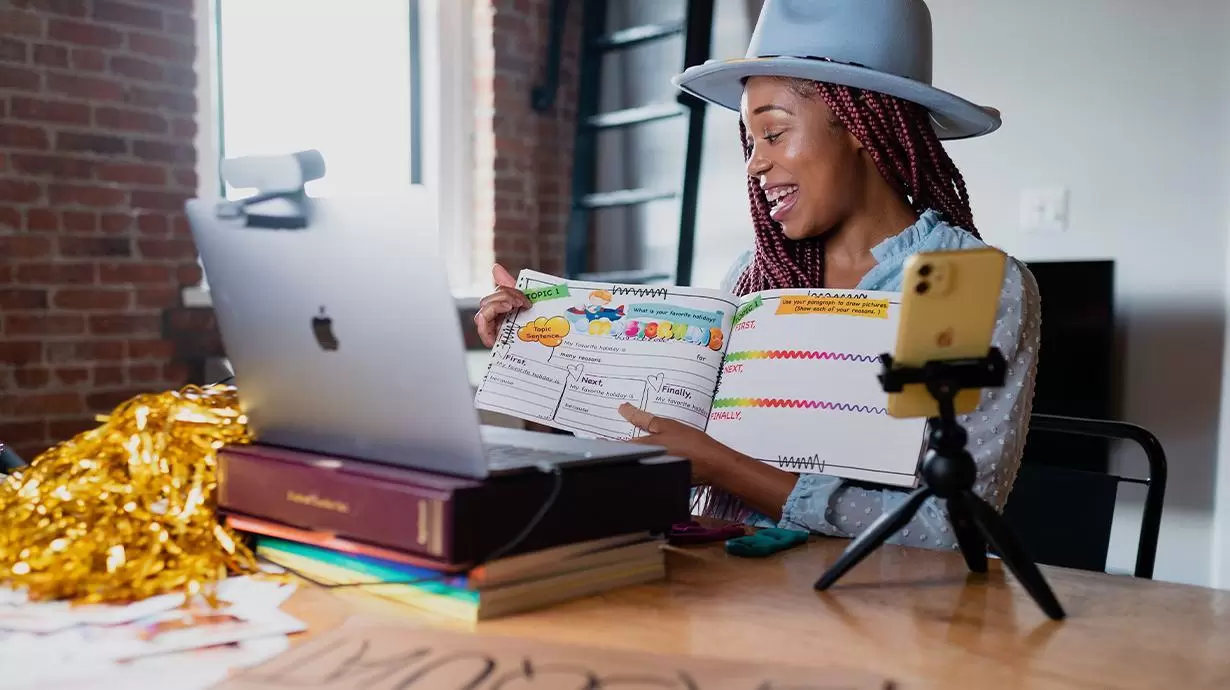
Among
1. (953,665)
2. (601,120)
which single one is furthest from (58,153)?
(953,665)

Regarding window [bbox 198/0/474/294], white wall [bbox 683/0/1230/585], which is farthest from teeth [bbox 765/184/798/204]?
window [bbox 198/0/474/294]

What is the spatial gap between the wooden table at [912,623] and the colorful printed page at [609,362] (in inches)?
14.0

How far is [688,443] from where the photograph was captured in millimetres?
1196

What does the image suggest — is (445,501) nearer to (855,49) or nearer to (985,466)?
(985,466)

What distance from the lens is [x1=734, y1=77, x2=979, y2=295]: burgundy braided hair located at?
154cm

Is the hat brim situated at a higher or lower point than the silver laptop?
higher

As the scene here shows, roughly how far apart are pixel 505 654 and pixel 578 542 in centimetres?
15

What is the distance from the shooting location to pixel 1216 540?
2.65m

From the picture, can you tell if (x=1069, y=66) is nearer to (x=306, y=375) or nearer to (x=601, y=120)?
(x=601, y=120)

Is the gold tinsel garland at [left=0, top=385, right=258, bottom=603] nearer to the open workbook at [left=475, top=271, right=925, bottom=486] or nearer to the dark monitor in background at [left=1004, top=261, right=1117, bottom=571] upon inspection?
the open workbook at [left=475, top=271, right=925, bottom=486]

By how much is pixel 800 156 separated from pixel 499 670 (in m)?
1.04

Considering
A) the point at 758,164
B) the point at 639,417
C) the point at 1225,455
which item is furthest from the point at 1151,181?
the point at 639,417

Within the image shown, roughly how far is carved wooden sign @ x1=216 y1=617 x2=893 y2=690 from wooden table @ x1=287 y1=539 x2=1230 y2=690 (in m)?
0.03

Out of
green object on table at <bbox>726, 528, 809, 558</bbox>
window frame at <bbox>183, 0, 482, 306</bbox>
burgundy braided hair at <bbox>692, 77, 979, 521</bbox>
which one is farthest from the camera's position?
window frame at <bbox>183, 0, 482, 306</bbox>
